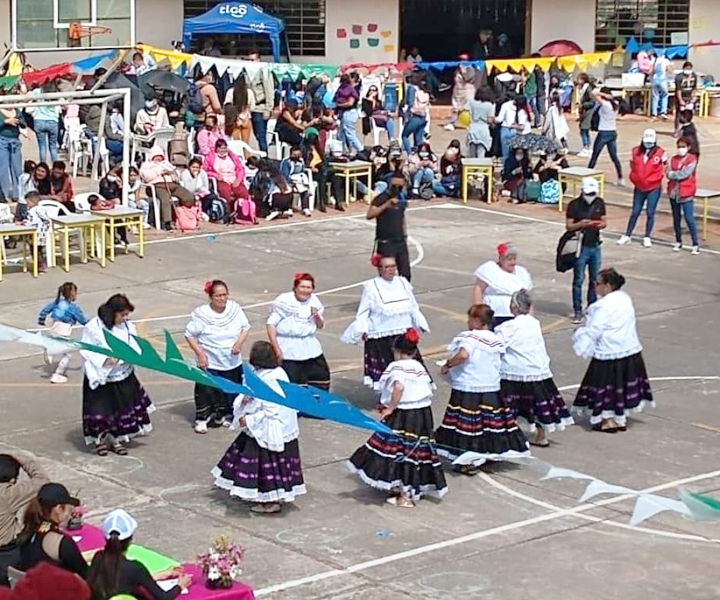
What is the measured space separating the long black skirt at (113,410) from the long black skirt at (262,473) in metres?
1.62

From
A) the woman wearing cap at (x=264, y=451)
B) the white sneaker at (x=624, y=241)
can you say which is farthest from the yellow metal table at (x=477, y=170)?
the woman wearing cap at (x=264, y=451)

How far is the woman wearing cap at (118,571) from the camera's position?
7.70 m

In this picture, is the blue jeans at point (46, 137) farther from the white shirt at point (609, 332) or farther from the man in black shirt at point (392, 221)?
the white shirt at point (609, 332)

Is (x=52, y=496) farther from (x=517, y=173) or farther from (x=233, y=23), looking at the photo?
(x=233, y=23)

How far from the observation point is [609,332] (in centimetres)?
1295

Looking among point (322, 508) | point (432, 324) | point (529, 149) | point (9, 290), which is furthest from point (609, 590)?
point (529, 149)

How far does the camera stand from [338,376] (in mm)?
14914

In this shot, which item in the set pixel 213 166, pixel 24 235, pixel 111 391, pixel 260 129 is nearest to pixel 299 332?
pixel 111 391

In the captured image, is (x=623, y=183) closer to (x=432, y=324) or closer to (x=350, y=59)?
(x=432, y=324)

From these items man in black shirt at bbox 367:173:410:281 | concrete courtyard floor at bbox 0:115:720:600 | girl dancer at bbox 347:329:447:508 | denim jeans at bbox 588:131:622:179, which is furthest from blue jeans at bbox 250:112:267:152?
girl dancer at bbox 347:329:447:508

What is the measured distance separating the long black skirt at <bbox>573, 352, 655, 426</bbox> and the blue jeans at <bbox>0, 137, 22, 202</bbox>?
39.3 ft

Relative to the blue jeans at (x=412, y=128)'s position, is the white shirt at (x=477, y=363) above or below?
below

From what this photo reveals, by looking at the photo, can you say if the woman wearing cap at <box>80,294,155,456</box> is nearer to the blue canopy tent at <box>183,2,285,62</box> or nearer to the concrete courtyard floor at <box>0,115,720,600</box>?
the concrete courtyard floor at <box>0,115,720,600</box>

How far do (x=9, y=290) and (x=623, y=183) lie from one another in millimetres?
11738
